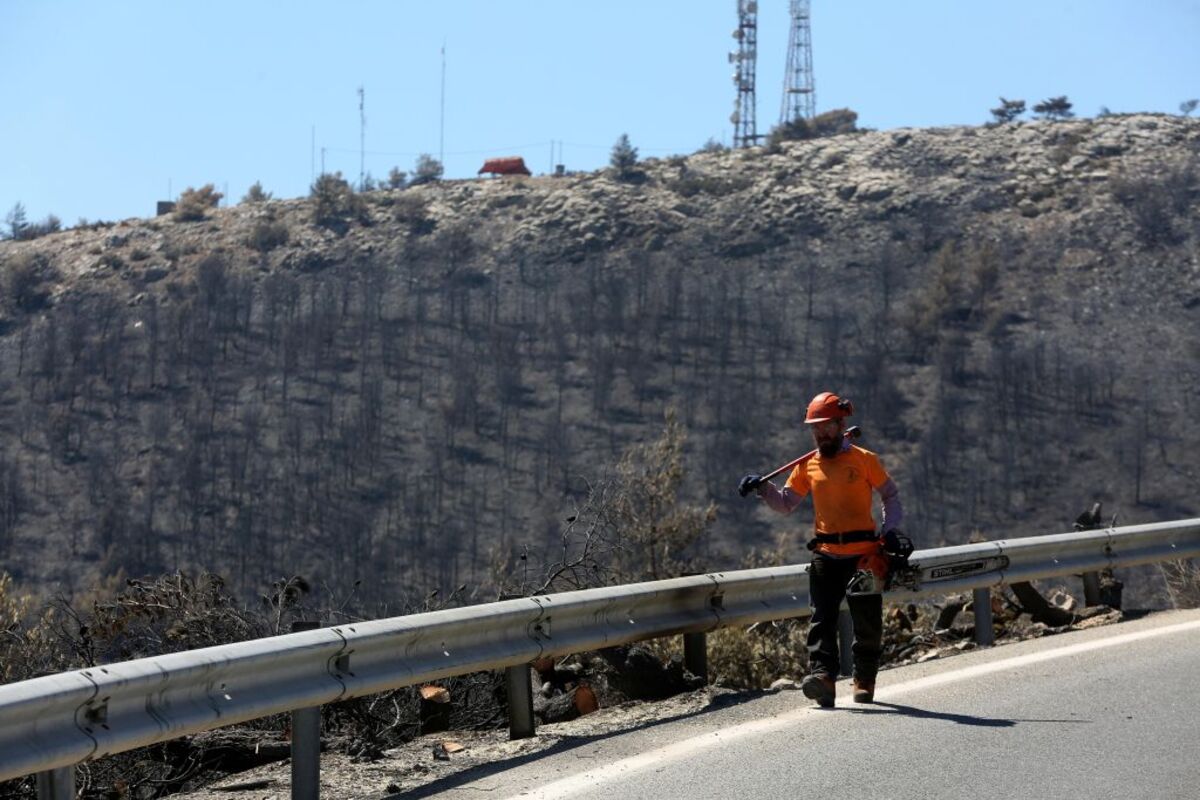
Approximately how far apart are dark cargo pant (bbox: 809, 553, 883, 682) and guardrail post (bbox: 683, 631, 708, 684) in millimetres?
1013

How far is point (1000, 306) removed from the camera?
53844mm

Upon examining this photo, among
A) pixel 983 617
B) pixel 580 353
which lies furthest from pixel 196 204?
pixel 983 617

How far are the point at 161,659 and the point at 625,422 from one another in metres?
42.1

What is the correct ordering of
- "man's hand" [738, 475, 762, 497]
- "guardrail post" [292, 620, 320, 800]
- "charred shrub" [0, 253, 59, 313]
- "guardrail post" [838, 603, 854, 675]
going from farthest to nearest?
"charred shrub" [0, 253, 59, 313], "guardrail post" [838, 603, 854, 675], "man's hand" [738, 475, 762, 497], "guardrail post" [292, 620, 320, 800]

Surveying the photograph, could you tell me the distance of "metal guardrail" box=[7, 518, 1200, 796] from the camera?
5348 millimetres

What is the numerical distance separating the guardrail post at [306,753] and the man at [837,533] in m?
2.73

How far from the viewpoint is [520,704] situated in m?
7.98

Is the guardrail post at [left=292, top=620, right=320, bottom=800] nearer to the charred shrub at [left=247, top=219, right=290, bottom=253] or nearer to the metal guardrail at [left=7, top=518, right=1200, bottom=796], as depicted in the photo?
the metal guardrail at [left=7, top=518, right=1200, bottom=796]

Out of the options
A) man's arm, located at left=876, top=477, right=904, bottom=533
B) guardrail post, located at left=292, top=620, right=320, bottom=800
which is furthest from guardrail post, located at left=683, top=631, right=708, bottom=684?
guardrail post, located at left=292, top=620, right=320, bottom=800

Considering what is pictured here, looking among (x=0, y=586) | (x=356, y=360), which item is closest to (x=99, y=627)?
(x=0, y=586)

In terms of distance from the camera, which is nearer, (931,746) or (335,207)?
(931,746)

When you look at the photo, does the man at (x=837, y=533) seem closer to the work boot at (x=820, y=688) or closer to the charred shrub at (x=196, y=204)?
the work boot at (x=820, y=688)

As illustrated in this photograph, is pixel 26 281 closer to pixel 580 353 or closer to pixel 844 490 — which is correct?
pixel 580 353

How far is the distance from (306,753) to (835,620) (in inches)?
124
